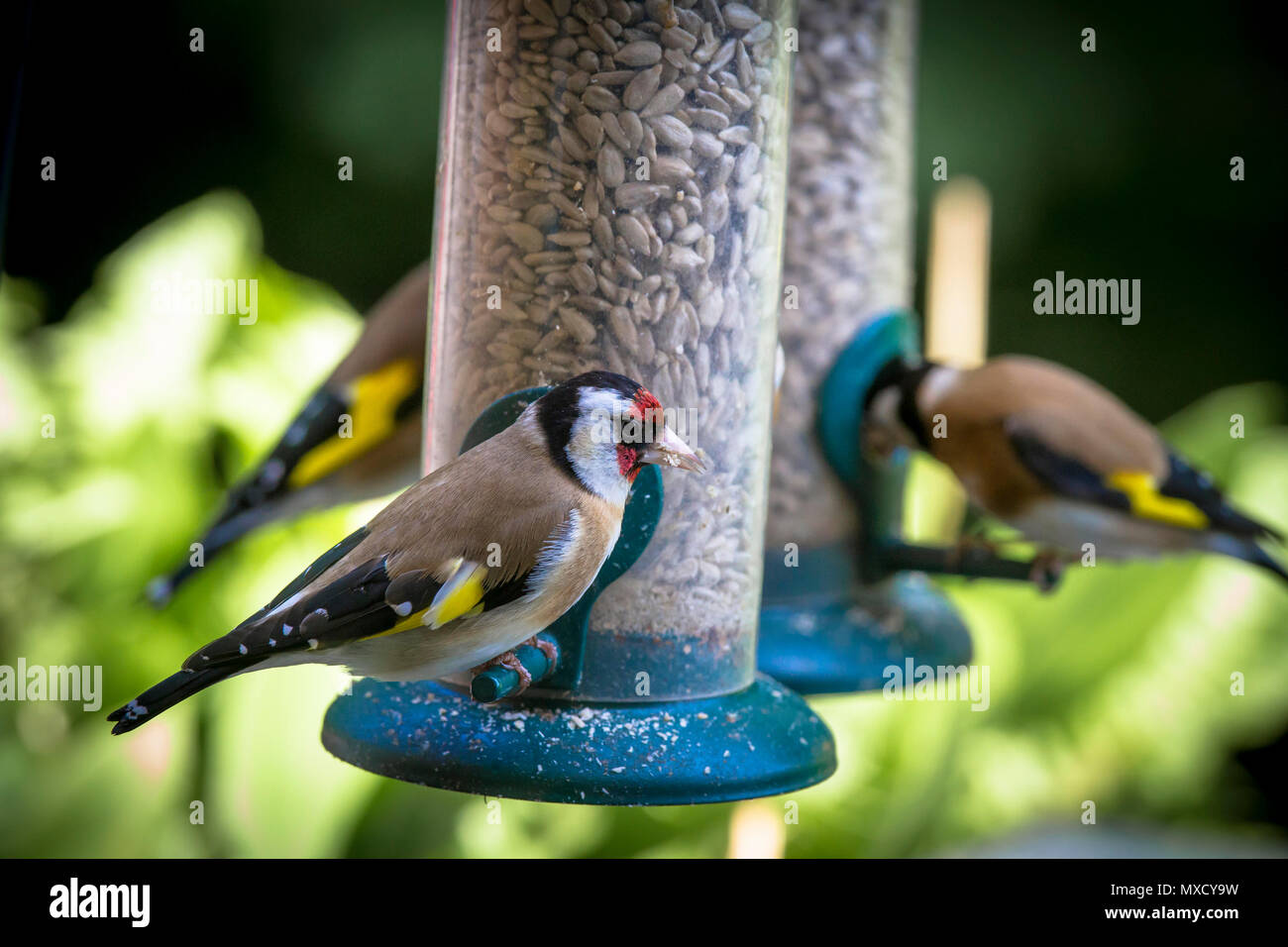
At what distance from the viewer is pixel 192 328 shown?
3996 mm

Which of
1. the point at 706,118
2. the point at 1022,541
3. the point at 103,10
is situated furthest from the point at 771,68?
the point at 103,10

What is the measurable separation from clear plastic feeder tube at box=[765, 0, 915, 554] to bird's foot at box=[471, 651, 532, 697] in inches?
41.5

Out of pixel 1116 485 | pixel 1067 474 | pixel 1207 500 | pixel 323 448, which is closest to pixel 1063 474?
pixel 1067 474

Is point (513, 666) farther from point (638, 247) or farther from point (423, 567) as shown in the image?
point (638, 247)

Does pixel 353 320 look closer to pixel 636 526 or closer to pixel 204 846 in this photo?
pixel 204 846

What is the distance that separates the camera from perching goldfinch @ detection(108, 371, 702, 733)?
1.57 meters

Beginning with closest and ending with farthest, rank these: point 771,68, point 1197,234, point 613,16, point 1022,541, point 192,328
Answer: point 613,16 → point 771,68 → point 1022,541 → point 192,328 → point 1197,234

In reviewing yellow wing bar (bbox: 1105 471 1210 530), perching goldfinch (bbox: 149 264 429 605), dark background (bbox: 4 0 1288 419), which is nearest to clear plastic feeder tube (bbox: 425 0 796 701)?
perching goldfinch (bbox: 149 264 429 605)

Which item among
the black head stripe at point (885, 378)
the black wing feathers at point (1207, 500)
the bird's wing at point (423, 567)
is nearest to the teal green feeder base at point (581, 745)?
the bird's wing at point (423, 567)

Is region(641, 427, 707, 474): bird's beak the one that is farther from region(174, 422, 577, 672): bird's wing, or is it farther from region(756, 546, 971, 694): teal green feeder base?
region(756, 546, 971, 694): teal green feeder base

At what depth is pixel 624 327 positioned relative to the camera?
6.11 ft

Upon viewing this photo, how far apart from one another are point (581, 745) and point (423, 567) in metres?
0.36
